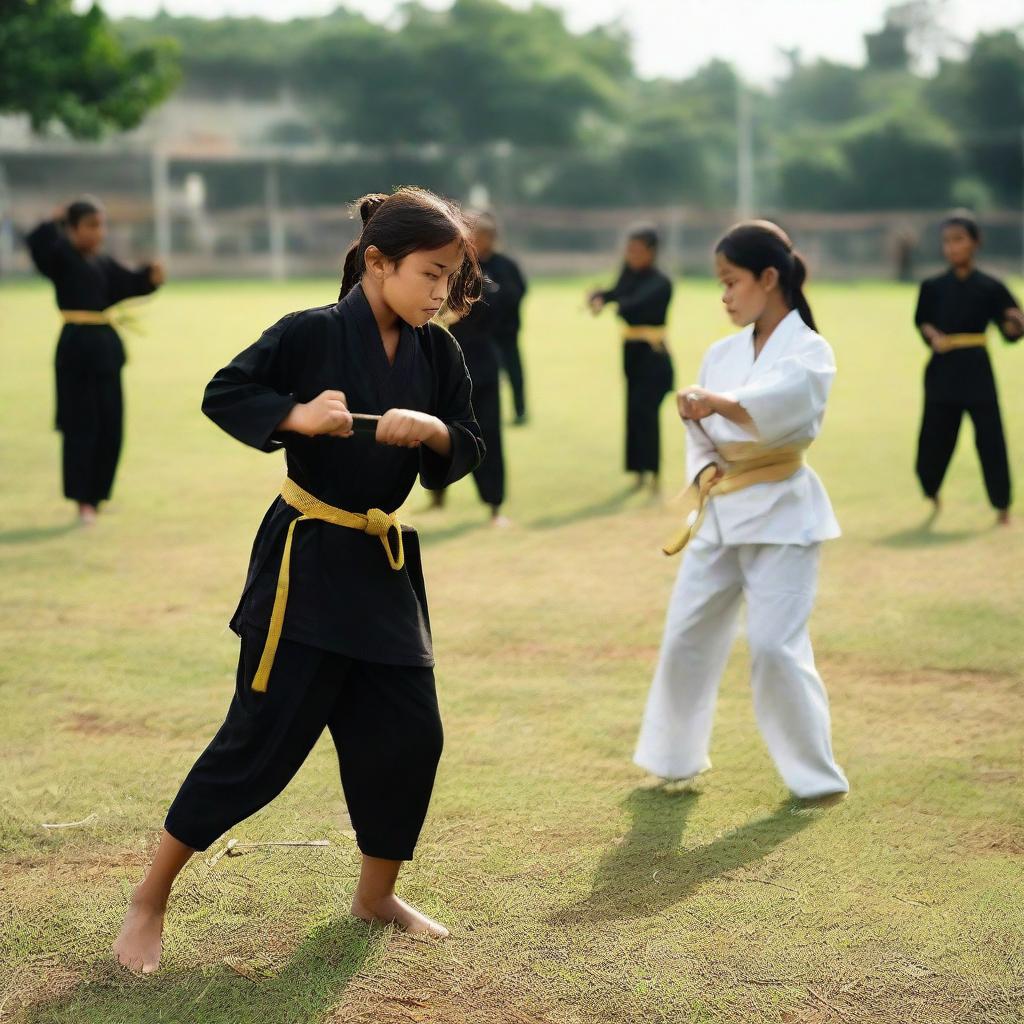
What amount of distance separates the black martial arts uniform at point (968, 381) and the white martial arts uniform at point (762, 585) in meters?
4.50

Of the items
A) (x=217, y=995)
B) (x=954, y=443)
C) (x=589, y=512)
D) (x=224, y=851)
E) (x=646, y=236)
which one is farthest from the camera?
(x=646, y=236)

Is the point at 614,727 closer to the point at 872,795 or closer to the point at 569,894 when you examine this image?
the point at 872,795

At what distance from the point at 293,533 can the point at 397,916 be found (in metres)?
0.94

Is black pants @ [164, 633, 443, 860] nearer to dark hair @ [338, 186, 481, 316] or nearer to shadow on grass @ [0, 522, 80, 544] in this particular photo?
dark hair @ [338, 186, 481, 316]

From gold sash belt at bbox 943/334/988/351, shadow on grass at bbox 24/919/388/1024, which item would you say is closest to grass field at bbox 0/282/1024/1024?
shadow on grass at bbox 24/919/388/1024

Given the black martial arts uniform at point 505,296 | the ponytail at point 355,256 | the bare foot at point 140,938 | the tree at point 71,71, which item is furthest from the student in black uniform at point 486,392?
the tree at point 71,71

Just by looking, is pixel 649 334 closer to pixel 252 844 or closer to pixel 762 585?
pixel 762 585

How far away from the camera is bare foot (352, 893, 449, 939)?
3.43 meters

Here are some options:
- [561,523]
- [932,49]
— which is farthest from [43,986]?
[932,49]

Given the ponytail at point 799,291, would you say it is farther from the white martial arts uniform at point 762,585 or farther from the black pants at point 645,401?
the black pants at point 645,401

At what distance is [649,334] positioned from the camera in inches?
395

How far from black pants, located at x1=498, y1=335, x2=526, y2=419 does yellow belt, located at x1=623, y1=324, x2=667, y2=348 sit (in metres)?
1.95

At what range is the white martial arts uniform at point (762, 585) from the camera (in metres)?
4.23

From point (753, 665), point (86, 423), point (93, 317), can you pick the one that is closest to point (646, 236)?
point (93, 317)
